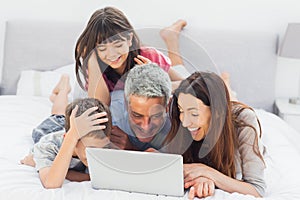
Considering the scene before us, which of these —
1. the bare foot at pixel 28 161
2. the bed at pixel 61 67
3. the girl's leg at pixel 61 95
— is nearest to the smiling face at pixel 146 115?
the bare foot at pixel 28 161

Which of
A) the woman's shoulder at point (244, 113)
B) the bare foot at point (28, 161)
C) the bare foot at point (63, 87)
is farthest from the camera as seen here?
the bare foot at point (63, 87)

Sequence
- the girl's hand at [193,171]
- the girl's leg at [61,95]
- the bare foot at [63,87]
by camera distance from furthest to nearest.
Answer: the bare foot at [63,87]
the girl's leg at [61,95]
the girl's hand at [193,171]

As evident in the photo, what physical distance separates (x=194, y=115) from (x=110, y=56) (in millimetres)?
276

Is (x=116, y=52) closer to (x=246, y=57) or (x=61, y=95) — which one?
(x=61, y=95)

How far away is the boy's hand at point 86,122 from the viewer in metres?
1.33

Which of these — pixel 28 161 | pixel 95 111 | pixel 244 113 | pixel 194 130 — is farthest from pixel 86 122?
pixel 244 113

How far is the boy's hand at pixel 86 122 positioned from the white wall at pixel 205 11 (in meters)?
1.56

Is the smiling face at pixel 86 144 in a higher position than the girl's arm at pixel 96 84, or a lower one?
lower

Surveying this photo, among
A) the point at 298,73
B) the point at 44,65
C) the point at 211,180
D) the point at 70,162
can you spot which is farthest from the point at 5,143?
the point at 298,73

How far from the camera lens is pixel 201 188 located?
4.63 feet

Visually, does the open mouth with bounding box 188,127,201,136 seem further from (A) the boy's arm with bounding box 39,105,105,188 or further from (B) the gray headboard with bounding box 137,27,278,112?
(B) the gray headboard with bounding box 137,27,278,112

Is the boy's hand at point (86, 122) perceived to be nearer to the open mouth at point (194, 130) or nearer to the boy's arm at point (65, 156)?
the boy's arm at point (65, 156)

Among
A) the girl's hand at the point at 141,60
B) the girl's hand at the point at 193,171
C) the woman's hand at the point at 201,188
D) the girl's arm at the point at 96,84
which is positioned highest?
the girl's hand at the point at 141,60

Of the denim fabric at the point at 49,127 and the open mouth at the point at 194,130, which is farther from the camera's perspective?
the denim fabric at the point at 49,127
